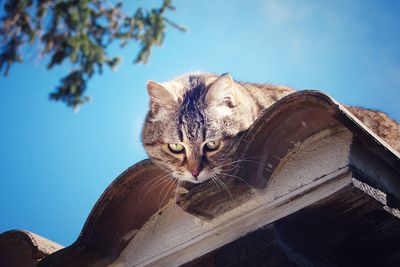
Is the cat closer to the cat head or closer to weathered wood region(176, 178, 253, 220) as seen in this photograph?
the cat head

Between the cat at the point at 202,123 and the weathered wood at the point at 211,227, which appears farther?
the cat at the point at 202,123

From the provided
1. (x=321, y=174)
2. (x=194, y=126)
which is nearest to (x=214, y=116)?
(x=194, y=126)

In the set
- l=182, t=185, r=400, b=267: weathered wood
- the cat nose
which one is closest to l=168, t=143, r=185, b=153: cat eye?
the cat nose

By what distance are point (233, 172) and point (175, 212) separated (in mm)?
882

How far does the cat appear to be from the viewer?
3.54 metres

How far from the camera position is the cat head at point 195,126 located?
11.5 feet

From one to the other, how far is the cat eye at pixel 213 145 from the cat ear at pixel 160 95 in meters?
0.61

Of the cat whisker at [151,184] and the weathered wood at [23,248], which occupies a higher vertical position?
the cat whisker at [151,184]

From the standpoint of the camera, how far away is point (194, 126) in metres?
3.72

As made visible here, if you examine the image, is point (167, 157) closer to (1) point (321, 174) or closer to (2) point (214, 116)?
(2) point (214, 116)

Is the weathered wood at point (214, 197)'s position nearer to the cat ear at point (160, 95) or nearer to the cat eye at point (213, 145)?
the cat eye at point (213, 145)

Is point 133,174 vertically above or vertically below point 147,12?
below

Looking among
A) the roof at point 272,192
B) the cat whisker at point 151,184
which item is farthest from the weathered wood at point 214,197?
the cat whisker at point 151,184

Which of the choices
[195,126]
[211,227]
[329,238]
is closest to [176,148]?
[195,126]
